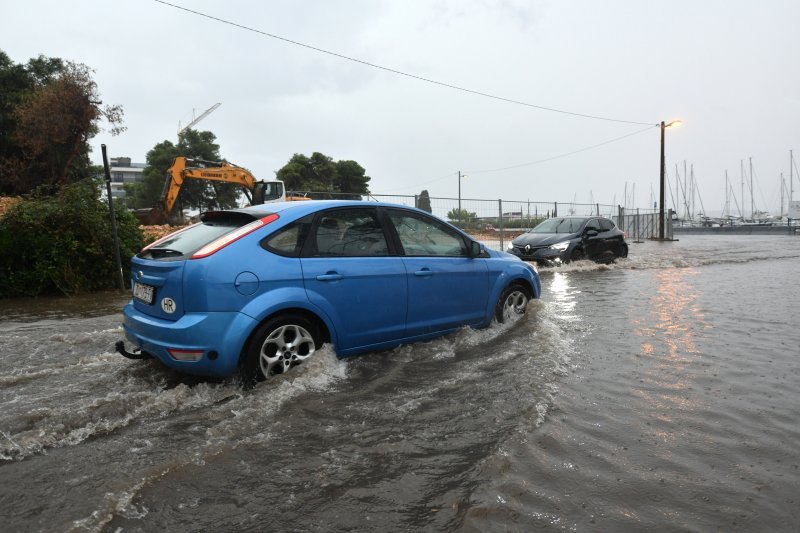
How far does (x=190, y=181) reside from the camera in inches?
1978

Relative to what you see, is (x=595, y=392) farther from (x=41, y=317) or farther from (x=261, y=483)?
(x=41, y=317)

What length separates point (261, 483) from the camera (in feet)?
9.29

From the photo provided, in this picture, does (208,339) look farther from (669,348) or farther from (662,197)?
(662,197)

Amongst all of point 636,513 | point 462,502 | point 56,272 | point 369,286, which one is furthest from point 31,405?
point 56,272

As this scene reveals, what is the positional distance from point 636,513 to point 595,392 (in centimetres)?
168

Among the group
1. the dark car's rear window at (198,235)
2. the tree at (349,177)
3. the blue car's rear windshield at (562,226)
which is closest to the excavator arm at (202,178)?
the blue car's rear windshield at (562,226)

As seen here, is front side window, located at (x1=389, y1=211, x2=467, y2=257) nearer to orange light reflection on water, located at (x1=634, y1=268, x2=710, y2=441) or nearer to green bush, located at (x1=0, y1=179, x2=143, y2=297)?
orange light reflection on water, located at (x1=634, y1=268, x2=710, y2=441)

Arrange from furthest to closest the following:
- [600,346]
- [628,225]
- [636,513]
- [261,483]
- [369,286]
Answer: [628,225], [600,346], [369,286], [261,483], [636,513]

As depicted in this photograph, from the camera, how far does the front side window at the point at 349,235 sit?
4.68 m

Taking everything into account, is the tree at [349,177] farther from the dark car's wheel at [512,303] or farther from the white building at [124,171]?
the white building at [124,171]

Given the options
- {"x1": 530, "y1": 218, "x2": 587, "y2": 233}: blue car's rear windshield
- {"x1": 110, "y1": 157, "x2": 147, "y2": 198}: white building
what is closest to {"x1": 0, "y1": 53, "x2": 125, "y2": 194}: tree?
{"x1": 530, "y1": 218, "x2": 587, "y2": 233}: blue car's rear windshield

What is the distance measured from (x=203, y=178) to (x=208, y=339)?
68.5 feet

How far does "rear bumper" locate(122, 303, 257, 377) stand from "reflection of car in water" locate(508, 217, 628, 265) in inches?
435

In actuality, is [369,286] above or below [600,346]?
above
